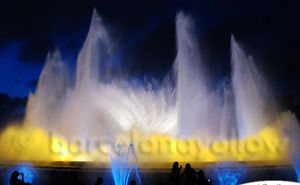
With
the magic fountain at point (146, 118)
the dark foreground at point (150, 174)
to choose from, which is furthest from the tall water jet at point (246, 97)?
the dark foreground at point (150, 174)

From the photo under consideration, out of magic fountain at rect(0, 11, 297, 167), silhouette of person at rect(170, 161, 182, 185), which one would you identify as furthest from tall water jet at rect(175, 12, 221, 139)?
silhouette of person at rect(170, 161, 182, 185)

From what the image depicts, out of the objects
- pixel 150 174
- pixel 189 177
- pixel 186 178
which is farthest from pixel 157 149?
pixel 189 177

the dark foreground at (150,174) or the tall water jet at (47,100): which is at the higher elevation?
the tall water jet at (47,100)

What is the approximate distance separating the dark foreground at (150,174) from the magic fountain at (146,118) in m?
3.07

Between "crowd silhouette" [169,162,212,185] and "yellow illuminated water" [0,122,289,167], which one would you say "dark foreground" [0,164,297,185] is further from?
"yellow illuminated water" [0,122,289,167]

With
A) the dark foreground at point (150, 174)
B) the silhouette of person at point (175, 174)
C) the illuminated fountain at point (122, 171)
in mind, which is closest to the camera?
the silhouette of person at point (175, 174)

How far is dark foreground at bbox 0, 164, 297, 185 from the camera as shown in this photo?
9719 millimetres

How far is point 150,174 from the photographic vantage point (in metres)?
9.73

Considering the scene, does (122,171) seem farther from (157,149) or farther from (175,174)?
(157,149)

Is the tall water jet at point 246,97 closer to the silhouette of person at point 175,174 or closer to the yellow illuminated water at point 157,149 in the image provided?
the yellow illuminated water at point 157,149

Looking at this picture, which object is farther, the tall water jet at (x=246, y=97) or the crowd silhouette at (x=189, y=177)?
the tall water jet at (x=246, y=97)

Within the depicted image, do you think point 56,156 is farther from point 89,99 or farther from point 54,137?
point 89,99

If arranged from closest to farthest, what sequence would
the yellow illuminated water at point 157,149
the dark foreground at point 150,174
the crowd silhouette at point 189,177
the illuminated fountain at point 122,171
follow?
1. the crowd silhouette at point 189,177
2. the dark foreground at point 150,174
3. the illuminated fountain at point 122,171
4. the yellow illuminated water at point 157,149

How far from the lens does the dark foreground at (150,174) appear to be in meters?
9.72
